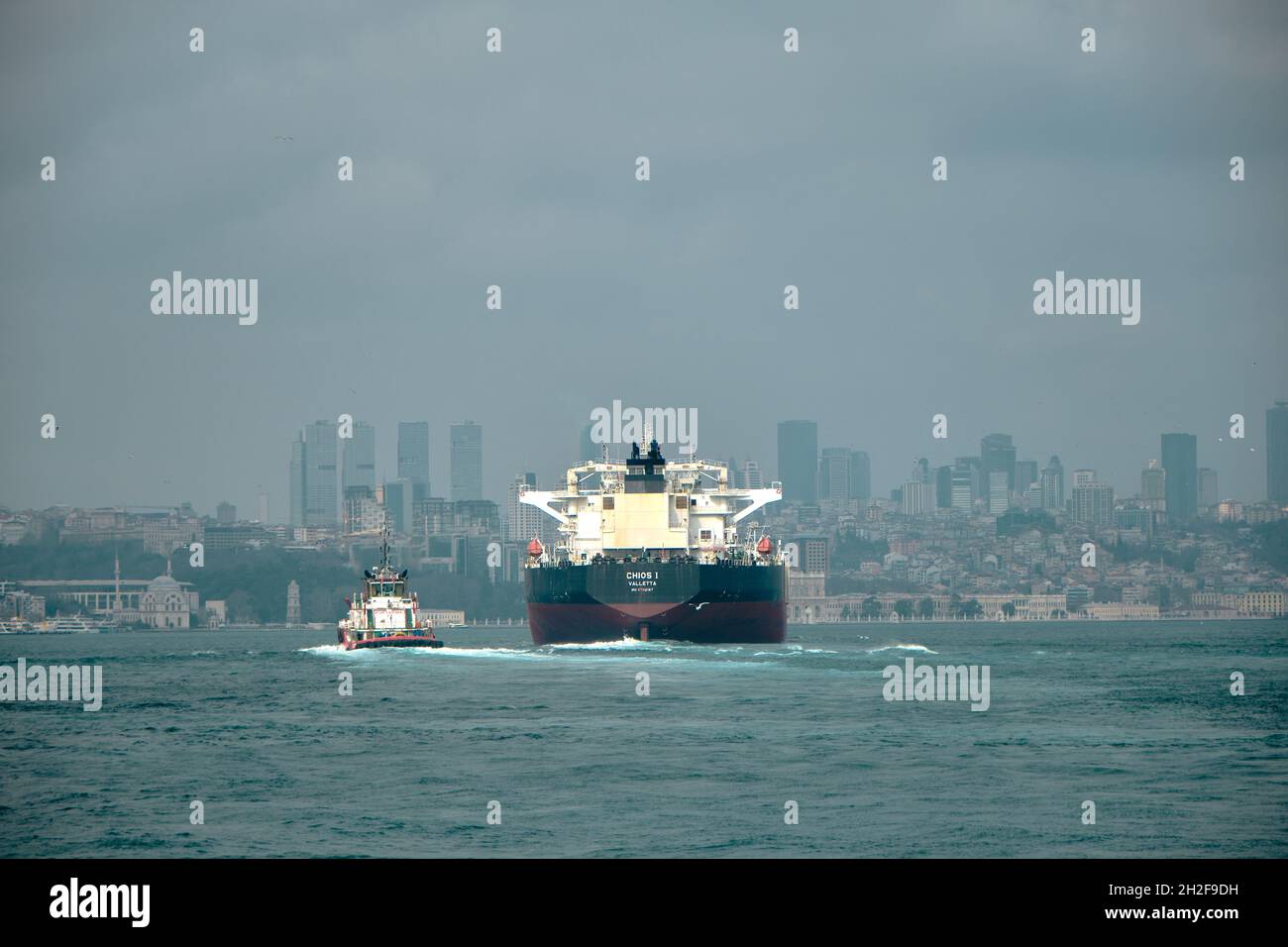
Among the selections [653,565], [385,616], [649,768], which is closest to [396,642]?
[385,616]

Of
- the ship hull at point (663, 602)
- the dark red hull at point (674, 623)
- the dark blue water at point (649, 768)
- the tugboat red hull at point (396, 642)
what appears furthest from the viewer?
the tugboat red hull at point (396, 642)

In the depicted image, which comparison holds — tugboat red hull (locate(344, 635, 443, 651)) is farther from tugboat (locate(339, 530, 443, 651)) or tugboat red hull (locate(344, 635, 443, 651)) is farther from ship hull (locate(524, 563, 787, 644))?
ship hull (locate(524, 563, 787, 644))

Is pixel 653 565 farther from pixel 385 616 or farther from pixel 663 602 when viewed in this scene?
pixel 385 616

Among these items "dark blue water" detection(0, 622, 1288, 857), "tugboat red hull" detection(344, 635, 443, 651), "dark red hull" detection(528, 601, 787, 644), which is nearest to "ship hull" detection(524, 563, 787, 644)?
"dark red hull" detection(528, 601, 787, 644)

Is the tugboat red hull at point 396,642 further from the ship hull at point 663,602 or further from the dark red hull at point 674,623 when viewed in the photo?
the ship hull at point 663,602

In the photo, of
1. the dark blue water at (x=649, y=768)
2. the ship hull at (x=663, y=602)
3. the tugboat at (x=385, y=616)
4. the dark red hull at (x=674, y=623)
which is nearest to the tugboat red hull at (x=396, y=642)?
the tugboat at (x=385, y=616)
